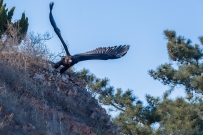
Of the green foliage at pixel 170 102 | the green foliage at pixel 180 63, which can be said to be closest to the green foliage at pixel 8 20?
the green foliage at pixel 170 102

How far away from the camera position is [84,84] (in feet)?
53.1

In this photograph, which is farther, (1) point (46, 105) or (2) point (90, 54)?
(2) point (90, 54)

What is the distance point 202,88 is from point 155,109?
7.97 ft

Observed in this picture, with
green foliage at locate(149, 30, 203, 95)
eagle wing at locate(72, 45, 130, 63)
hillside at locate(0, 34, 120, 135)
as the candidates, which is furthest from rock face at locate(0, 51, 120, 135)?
green foliage at locate(149, 30, 203, 95)

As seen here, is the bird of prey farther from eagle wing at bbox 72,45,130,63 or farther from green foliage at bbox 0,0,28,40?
green foliage at bbox 0,0,28,40

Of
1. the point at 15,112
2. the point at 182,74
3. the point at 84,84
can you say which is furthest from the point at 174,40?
the point at 15,112

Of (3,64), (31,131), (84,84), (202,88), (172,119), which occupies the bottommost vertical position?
(31,131)

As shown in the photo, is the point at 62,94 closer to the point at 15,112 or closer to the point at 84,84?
the point at 84,84

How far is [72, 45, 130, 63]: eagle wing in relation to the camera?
48.6 ft

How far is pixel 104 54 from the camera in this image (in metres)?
15.5

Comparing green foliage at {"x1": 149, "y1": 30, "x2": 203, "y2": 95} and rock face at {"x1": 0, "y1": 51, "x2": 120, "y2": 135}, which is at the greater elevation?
green foliage at {"x1": 149, "y1": 30, "x2": 203, "y2": 95}

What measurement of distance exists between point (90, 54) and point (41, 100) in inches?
81.1

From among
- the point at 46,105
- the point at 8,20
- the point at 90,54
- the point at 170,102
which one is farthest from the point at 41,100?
the point at 170,102

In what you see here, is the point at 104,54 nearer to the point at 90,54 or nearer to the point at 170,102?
the point at 90,54
